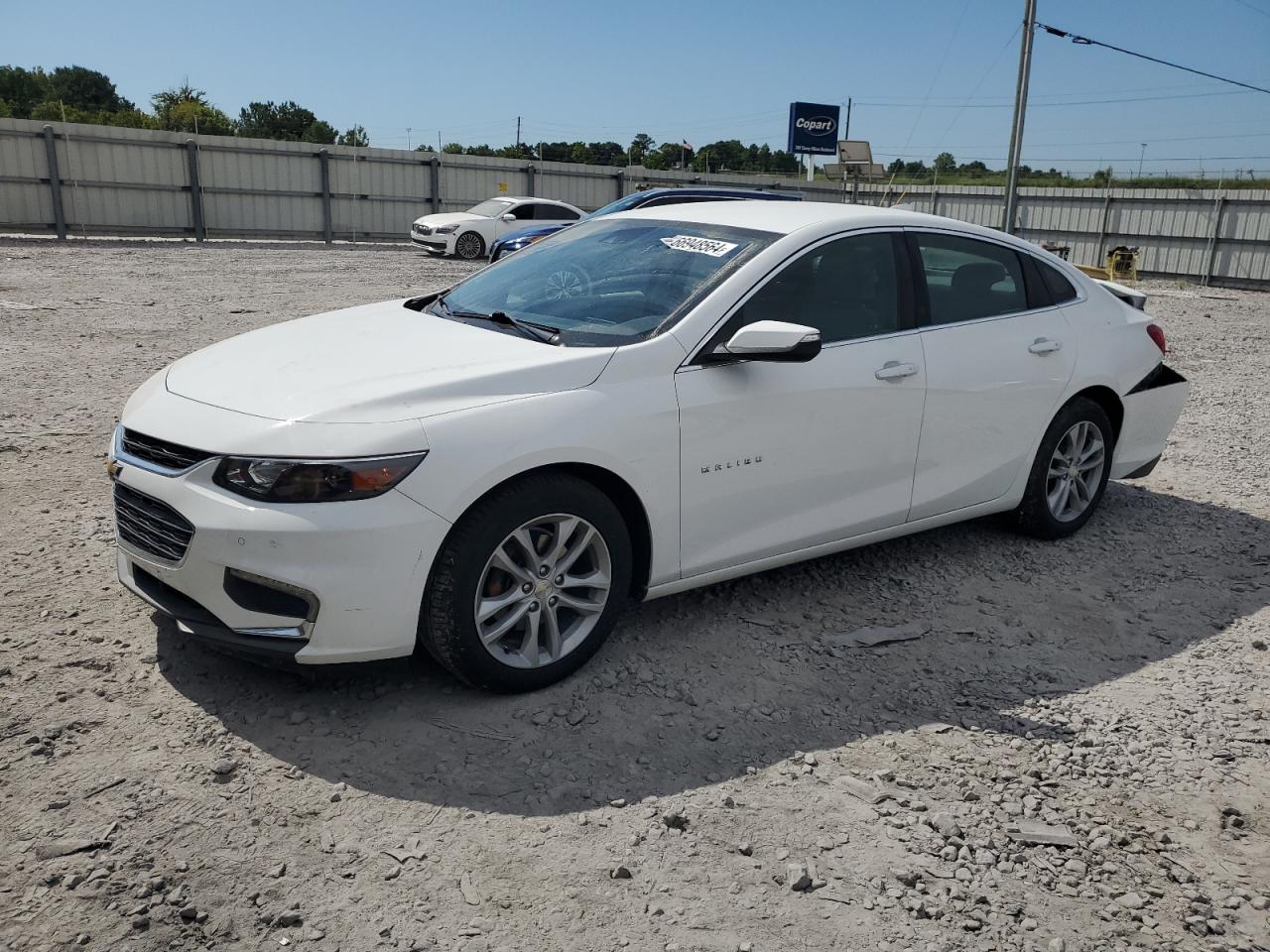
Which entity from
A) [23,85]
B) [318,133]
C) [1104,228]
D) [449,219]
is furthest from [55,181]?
[23,85]

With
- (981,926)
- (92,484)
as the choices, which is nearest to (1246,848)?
(981,926)

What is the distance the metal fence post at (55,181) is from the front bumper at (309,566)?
2378 cm

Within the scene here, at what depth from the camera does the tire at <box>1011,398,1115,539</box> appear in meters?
5.42

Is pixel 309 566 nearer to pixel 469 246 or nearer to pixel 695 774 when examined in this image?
pixel 695 774

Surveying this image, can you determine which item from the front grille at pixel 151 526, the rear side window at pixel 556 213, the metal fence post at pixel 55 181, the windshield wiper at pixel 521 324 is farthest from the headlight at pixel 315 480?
the metal fence post at pixel 55 181

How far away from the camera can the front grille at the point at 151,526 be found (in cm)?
338

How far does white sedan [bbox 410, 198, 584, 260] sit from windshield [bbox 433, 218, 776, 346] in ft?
62.7

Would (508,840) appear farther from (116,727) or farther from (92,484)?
(92,484)

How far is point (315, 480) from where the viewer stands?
3236 millimetres

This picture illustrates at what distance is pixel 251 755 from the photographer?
10.9ft

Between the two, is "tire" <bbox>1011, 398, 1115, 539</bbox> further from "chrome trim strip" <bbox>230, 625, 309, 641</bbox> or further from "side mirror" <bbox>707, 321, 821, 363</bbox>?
"chrome trim strip" <bbox>230, 625, 309, 641</bbox>

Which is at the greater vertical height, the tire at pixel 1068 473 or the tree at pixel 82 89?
the tree at pixel 82 89

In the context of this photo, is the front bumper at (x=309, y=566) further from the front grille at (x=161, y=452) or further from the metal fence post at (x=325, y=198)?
the metal fence post at (x=325, y=198)

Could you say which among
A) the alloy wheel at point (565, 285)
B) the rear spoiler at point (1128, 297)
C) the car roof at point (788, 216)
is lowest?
the rear spoiler at point (1128, 297)
